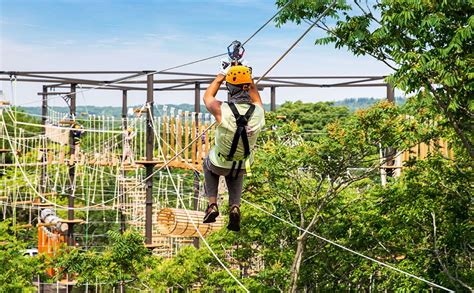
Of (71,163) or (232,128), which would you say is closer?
(232,128)

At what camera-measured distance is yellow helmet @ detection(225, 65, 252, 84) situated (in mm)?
6426

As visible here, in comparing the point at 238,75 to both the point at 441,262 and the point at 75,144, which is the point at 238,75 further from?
the point at 75,144

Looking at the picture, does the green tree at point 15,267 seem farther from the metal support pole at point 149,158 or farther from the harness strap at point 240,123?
the harness strap at point 240,123

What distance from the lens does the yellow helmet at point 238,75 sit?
6.43 meters

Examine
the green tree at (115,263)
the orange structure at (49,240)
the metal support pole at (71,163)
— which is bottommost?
the orange structure at (49,240)

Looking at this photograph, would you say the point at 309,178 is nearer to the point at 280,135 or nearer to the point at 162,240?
the point at 280,135

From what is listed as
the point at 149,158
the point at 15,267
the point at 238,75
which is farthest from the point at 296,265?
the point at 238,75

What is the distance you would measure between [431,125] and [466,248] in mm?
2148

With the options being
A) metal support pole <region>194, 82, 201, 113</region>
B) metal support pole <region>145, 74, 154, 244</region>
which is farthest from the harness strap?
metal support pole <region>194, 82, 201, 113</region>

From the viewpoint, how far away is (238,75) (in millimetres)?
6441

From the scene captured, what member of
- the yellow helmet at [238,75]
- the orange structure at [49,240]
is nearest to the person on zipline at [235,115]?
the yellow helmet at [238,75]

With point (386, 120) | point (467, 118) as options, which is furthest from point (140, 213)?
point (467, 118)

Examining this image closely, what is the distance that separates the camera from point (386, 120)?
15.5 metres

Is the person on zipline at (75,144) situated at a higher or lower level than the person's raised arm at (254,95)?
lower
